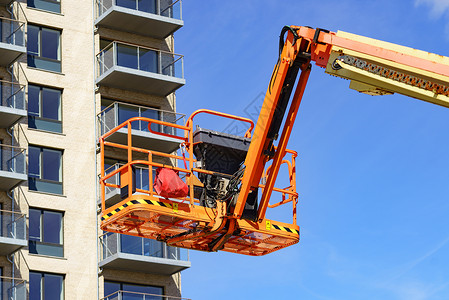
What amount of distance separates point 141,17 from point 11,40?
662cm

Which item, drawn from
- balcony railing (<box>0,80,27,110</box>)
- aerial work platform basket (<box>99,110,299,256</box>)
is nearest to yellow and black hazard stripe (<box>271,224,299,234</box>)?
aerial work platform basket (<box>99,110,299,256</box>)

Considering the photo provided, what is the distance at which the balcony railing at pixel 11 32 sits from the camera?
44.8 m

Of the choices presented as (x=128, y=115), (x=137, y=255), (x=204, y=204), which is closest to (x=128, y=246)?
(x=137, y=255)

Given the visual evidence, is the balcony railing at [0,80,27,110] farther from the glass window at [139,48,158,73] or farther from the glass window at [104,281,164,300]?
the glass window at [104,281,164,300]

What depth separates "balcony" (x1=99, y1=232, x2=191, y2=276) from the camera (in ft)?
144

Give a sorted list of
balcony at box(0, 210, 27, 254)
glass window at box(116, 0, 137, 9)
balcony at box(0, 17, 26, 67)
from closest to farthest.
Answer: balcony at box(0, 210, 27, 254) → balcony at box(0, 17, 26, 67) → glass window at box(116, 0, 137, 9)

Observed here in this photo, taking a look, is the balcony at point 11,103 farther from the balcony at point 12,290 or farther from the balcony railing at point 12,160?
the balcony at point 12,290

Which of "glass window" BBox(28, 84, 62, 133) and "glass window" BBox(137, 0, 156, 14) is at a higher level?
"glass window" BBox(137, 0, 156, 14)

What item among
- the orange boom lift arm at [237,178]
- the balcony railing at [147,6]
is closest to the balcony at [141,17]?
the balcony railing at [147,6]

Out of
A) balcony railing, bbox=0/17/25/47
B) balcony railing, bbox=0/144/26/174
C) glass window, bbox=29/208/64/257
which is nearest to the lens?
balcony railing, bbox=0/144/26/174

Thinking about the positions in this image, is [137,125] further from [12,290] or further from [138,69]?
[12,290]

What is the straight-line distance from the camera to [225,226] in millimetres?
26172

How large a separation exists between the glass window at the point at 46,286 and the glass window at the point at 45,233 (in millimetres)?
952

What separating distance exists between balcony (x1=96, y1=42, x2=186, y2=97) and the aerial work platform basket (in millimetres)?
20011
